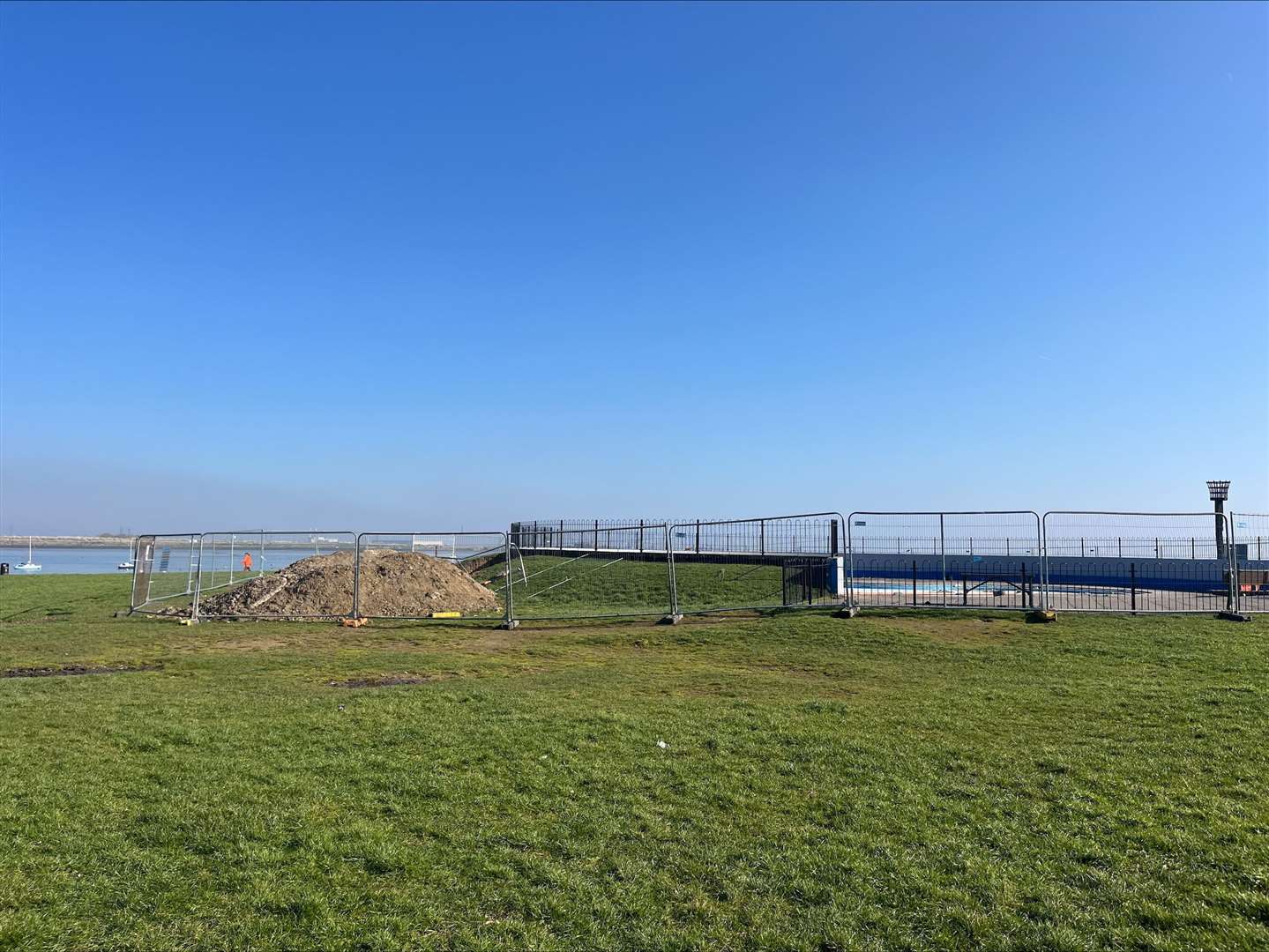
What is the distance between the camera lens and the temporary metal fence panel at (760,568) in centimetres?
2008

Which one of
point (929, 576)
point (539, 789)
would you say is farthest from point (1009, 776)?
point (929, 576)

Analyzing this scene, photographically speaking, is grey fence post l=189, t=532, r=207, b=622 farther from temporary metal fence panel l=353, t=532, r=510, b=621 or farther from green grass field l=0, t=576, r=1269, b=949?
green grass field l=0, t=576, r=1269, b=949

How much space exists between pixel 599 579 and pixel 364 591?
7.77 metres

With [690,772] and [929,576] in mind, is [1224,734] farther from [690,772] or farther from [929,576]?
[929,576]

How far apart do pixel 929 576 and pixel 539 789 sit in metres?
23.4

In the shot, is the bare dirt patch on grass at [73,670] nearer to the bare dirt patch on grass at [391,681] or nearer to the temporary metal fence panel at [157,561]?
the bare dirt patch on grass at [391,681]

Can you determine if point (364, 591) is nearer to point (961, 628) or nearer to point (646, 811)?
point (961, 628)

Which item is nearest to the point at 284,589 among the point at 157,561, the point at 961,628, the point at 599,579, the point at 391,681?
the point at 157,561

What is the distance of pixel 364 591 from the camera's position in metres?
23.2

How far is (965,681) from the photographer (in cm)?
1119

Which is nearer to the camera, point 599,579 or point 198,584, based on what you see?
point 198,584

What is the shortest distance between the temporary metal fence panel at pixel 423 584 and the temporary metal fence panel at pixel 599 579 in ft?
3.63

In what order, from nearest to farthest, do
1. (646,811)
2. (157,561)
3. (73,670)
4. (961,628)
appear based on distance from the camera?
(646,811) → (73,670) → (961,628) → (157,561)

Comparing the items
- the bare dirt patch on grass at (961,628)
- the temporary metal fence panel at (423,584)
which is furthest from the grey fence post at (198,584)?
the bare dirt patch on grass at (961,628)
